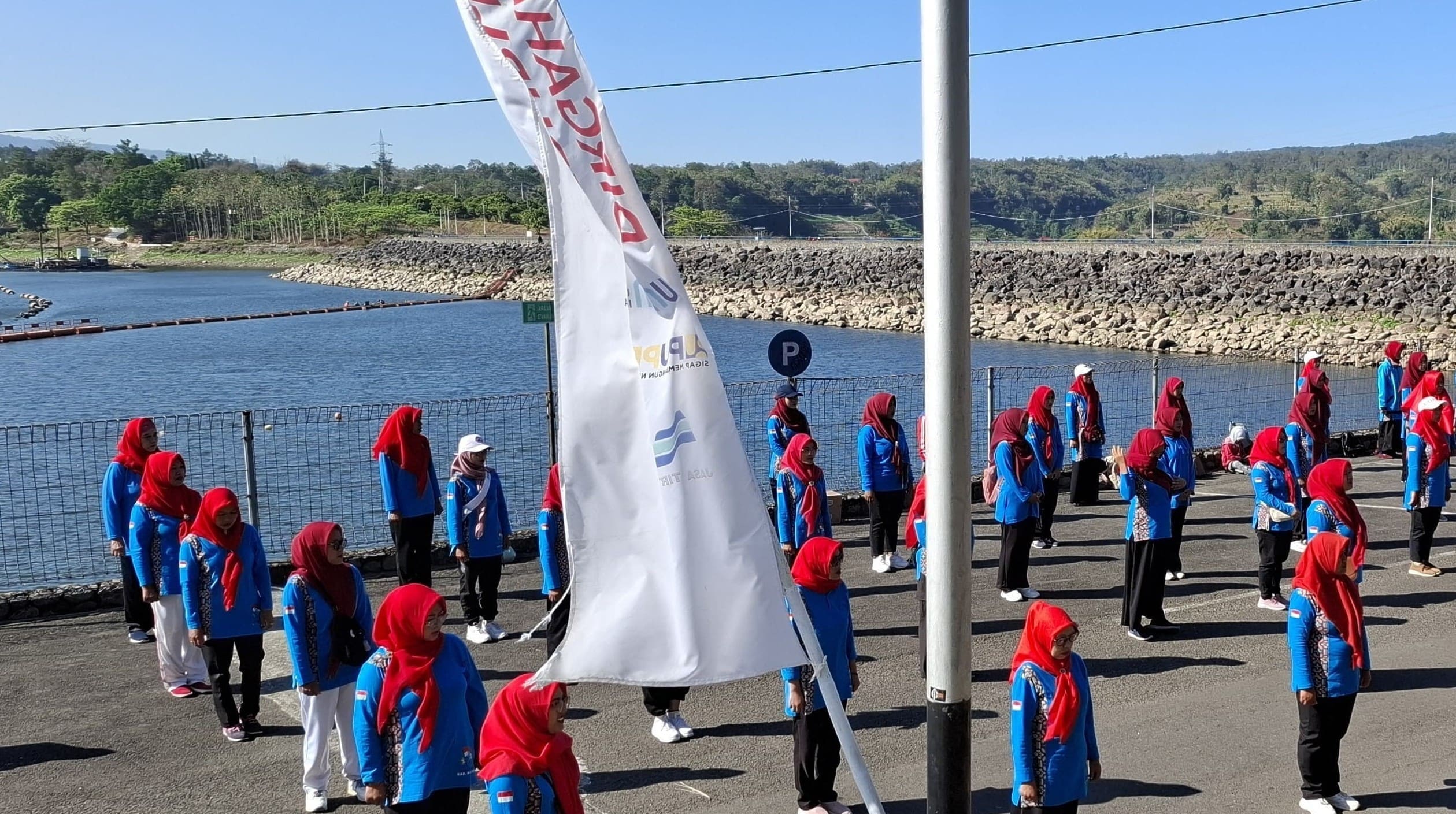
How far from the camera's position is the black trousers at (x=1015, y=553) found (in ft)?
35.8

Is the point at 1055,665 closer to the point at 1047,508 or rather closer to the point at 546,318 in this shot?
the point at 546,318

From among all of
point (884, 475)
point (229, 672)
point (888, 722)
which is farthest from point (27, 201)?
point (888, 722)

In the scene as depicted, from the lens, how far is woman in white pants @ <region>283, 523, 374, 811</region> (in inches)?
260

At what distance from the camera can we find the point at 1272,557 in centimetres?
1065

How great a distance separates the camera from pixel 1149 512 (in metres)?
9.86

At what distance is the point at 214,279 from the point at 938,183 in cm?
13355

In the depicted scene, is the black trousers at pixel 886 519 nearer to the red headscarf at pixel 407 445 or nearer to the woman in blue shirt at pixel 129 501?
the red headscarf at pixel 407 445

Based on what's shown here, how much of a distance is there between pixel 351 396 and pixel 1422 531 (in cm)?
2940

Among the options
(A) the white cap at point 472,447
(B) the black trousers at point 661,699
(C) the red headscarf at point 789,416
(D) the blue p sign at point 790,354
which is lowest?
(B) the black trousers at point 661,699

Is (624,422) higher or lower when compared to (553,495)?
higher

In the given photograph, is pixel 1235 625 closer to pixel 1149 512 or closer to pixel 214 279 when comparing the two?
pixel 1149 512

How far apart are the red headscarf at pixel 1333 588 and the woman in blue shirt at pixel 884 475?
18.2 ft

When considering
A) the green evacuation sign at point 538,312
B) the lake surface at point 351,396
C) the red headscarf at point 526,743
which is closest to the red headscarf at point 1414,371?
the lake surface at point 351,396

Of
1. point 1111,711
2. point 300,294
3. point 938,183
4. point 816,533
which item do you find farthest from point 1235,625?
point 300,294
